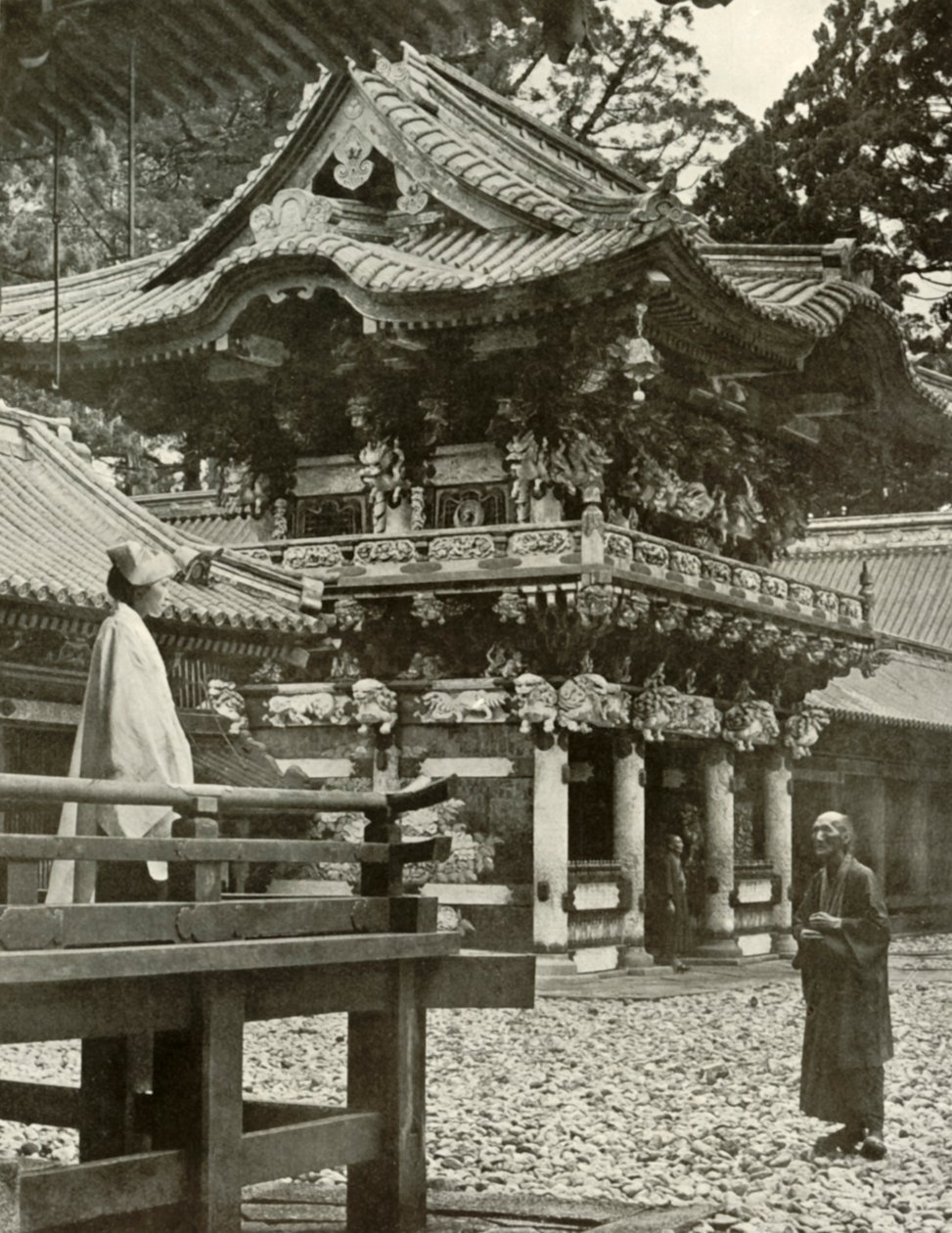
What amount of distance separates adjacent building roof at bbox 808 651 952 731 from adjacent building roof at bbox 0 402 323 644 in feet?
34.8

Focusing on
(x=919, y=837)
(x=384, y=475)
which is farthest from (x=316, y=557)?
(x=919, y=837)

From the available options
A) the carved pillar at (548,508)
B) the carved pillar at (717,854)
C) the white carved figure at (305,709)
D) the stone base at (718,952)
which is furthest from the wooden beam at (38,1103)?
the carved pillar at (717,854)

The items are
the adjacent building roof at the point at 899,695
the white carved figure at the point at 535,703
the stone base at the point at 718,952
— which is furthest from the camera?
the adjacent building roof at the point at 899,695

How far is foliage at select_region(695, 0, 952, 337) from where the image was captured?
64.7 feet

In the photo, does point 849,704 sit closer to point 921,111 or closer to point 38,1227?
point 921,111

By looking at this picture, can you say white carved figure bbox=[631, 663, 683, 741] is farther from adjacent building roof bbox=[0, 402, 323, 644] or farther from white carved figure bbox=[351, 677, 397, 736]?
adjacent building roof bbox=[0, 402, 323, 644]

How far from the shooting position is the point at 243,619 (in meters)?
18.2

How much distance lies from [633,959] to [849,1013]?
1204 centimetres

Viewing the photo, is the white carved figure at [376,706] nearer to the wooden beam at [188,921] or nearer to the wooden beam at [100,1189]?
the wooden beam at [188,921]

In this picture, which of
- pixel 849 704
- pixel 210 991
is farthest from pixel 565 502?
pixel 210 991

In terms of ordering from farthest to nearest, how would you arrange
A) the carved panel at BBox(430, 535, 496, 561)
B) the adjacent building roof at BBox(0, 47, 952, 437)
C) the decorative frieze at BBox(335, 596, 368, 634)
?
1. the decorative frieze at BBox(335, 596, 368, 634)
2. the carved panel at BBox(430, 535, 496, 561)
3. the adjacent building roof at BBox(0, 47, 952, 437)

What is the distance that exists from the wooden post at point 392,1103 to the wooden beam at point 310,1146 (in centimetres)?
7

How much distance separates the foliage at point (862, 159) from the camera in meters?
19.7

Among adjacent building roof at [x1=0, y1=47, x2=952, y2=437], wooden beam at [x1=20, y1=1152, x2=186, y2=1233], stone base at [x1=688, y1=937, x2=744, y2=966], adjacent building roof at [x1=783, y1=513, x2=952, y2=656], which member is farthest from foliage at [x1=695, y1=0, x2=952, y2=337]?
wooden beam at [x1=20, y1=1152, x2=186, y2=1233]
